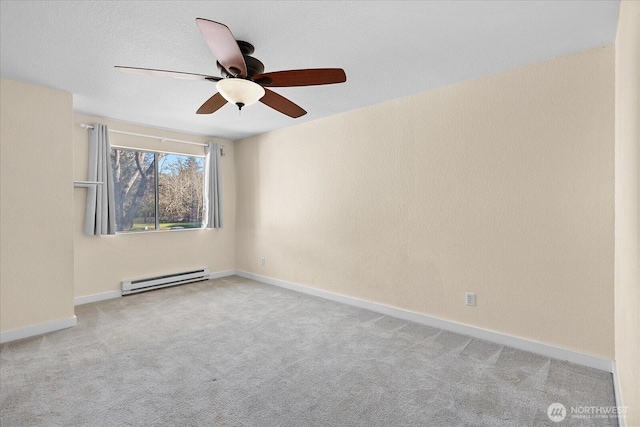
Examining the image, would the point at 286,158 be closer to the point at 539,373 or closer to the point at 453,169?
the point at 453,169

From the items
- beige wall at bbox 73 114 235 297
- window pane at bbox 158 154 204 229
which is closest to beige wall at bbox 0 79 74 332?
beige wall at bbox 73 114 235 297

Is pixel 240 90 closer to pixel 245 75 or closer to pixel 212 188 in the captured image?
pixel 245 75

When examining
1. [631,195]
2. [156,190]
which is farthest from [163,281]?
[631,195]

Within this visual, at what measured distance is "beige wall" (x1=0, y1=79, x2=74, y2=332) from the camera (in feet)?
9.74

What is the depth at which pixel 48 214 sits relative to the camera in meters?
3.21

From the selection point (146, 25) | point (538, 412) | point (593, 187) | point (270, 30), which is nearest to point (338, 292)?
point (538, 412)

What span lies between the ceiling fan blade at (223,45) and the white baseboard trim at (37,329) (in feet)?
10.0

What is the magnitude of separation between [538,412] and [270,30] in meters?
2.85

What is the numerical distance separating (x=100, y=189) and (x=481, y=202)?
172 inches

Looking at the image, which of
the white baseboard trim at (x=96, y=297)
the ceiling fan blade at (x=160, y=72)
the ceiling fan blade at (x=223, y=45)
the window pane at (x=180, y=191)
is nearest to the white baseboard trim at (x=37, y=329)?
the white baseboard trim at (x=96, y=297)

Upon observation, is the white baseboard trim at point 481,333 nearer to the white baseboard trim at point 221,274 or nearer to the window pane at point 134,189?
the white baseboard trim at point 221,274

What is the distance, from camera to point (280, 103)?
8.59 feet

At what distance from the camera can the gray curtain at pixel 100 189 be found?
4016 millimetres

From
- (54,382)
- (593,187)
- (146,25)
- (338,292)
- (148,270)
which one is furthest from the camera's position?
(148,270)
